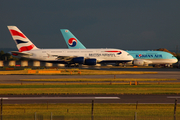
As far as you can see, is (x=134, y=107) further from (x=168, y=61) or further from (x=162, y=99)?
(x=168, y=61)

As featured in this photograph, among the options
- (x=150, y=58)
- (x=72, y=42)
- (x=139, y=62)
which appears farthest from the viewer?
(x=72, y=42)

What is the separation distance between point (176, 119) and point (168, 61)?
57.9 metres

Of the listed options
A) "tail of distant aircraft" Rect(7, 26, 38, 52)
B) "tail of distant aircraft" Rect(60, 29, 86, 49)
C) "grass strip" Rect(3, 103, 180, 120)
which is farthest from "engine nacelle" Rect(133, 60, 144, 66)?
"grass strip" Rect(3, 103, 180, 120)

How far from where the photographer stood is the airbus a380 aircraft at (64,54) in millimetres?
64188

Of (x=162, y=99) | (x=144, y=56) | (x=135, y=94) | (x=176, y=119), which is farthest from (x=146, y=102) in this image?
(x=144, y=56)

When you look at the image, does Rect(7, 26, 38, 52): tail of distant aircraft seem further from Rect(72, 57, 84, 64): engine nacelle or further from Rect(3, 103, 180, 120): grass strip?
Rect(3, 103, 180, 120): grass strip

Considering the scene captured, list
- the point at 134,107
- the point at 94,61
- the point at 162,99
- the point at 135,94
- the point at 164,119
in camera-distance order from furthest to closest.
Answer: the point at 94,61 < the point at 135,94 < the point at 162,99 < the point at 134,107 < the point at 164,119

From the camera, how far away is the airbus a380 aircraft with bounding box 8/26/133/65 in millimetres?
64188

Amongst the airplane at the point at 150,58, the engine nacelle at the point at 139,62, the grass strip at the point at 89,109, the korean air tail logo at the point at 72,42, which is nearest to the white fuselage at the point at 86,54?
the engine nacelle at the point at 139,62

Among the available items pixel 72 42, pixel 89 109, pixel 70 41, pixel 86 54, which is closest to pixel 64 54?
pixel 86 54

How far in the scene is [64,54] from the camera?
6519 cm

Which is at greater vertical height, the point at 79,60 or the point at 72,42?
the point at 72,42

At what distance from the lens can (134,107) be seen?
17328 mm

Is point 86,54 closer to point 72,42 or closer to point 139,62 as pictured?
point 139,62
